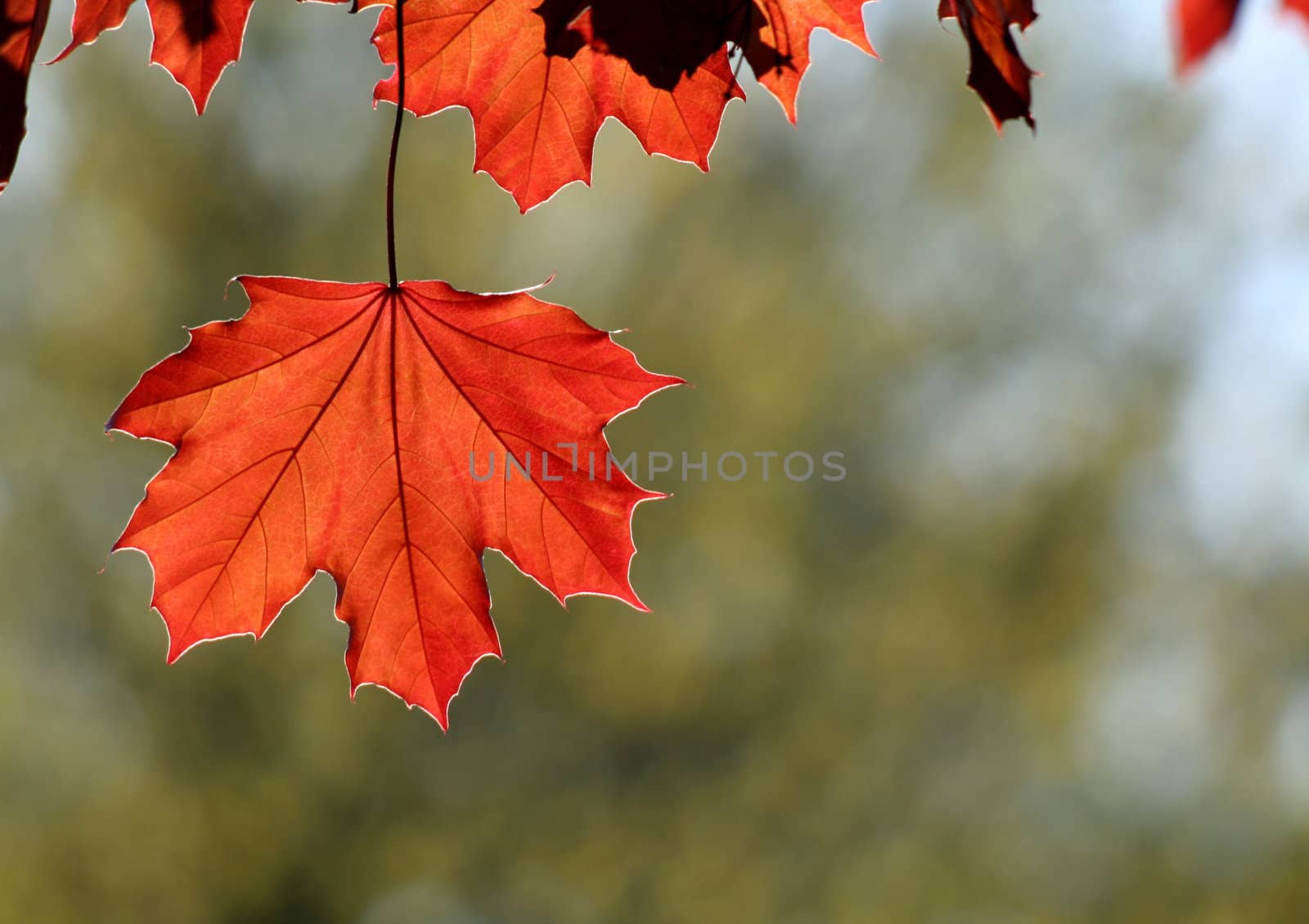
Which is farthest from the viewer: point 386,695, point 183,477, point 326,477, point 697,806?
point 697,806

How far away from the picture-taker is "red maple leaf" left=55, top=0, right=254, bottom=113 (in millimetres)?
1238

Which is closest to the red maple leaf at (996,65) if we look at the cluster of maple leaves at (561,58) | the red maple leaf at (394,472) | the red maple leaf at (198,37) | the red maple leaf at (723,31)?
the cluster of maple leaves at (561,58)

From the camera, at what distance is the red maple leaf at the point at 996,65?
94cm

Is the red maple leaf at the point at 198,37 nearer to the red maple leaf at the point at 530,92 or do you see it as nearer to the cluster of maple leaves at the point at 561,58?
the cluster of maple leaves at the point at 561,58

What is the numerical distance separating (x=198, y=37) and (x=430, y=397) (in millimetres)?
533

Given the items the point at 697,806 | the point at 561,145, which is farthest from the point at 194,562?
the point at 697,806

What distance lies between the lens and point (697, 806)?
954cm

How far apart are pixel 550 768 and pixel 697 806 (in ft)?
4.73

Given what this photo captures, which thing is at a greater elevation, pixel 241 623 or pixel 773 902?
pixel 773 902

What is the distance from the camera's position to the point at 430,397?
4.65ft

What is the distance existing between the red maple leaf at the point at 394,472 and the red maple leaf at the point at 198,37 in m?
0.28

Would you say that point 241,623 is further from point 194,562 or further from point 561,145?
point 561,145

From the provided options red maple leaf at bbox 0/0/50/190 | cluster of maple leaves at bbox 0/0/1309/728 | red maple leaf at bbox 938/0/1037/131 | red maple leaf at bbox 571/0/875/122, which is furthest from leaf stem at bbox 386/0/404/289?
red maple leaf at bbox 938/0/1037/131

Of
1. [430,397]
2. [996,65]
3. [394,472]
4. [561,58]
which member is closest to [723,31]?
[561,58]
